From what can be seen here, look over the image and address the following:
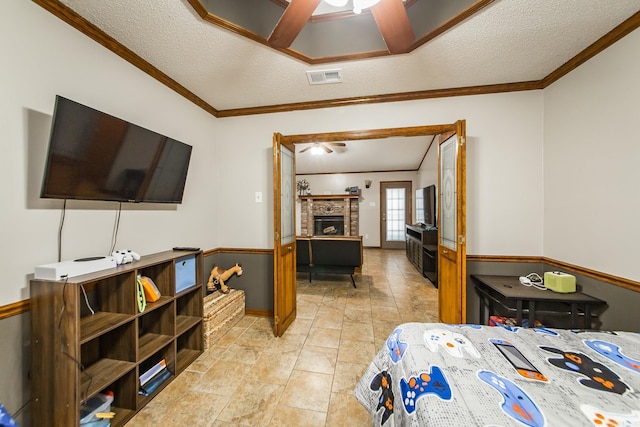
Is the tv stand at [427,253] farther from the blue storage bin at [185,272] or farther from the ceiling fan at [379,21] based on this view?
the blue storage bin at [185,272]

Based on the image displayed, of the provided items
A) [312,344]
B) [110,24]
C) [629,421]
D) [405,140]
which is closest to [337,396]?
[312,344]

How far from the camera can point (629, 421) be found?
739mm

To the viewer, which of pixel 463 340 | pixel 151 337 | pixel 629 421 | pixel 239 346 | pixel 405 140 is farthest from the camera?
pixel 405 140

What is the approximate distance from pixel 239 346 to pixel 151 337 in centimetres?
76

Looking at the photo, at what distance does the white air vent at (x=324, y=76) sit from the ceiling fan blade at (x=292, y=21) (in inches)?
25.6

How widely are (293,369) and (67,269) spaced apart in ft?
5.48

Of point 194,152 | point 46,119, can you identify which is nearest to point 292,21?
point 46,119

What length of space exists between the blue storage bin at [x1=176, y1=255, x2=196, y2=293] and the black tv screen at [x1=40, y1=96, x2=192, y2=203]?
1.82 feet

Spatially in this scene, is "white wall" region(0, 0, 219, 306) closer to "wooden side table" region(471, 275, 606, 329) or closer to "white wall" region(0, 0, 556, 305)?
"white wall" region(0, 0, 556, 305)

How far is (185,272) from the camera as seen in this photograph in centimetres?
204

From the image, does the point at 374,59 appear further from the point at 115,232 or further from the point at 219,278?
the point at 219,278

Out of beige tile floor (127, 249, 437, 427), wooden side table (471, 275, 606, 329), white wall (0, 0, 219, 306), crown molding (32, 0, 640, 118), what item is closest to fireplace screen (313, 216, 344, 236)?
beige tile floor (127, 249, 437, 427)

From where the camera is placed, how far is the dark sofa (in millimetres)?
3859

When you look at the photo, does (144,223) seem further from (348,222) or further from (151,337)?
(348,222)
